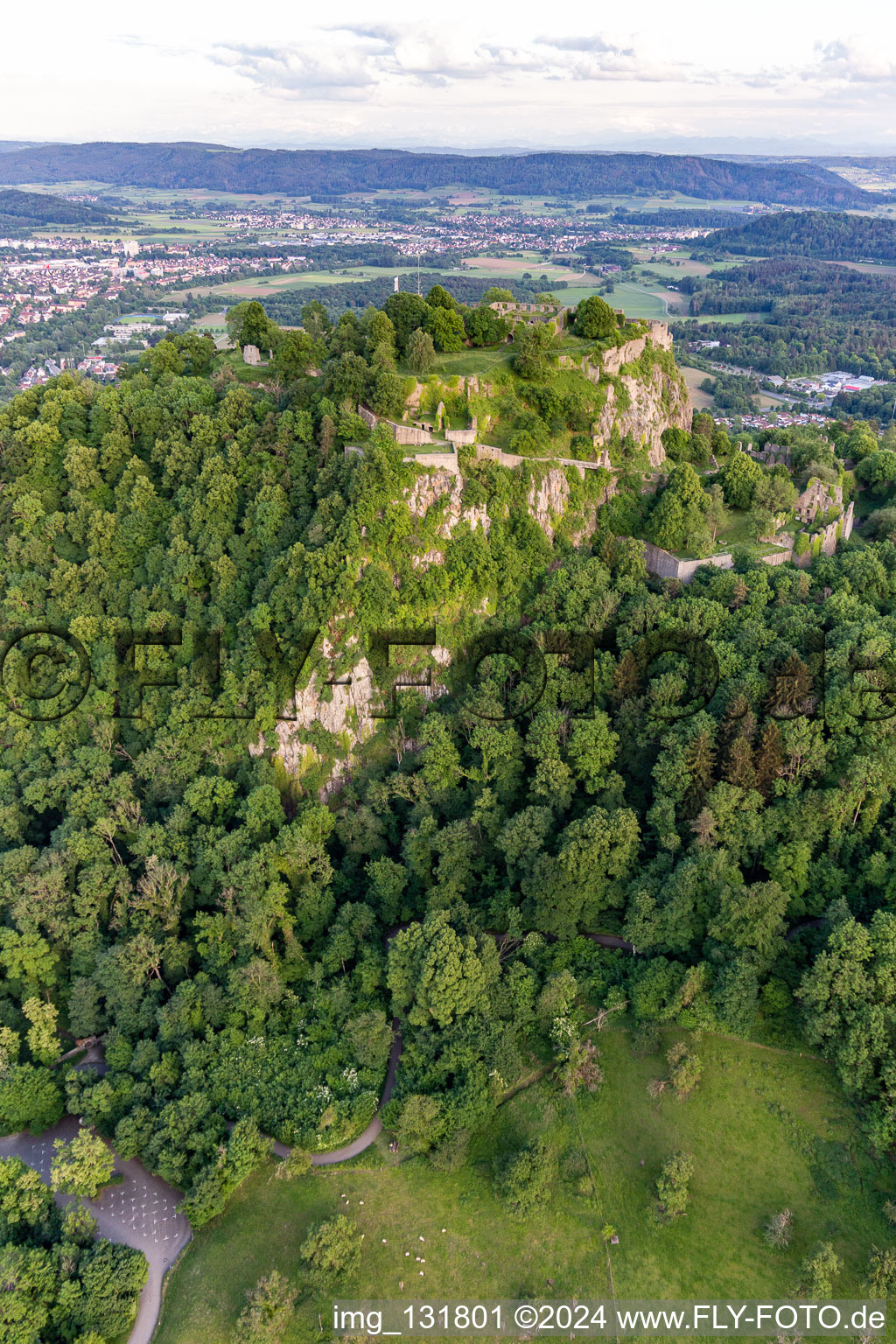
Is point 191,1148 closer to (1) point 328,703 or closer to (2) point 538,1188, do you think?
(2) point 538,1188

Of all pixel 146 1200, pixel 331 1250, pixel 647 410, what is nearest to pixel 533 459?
pixel 647 410

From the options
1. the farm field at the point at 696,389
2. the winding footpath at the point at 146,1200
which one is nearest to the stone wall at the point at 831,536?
the winding footpath at the point at 146,1200

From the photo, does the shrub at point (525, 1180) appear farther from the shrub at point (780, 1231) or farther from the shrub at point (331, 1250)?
the shrub at point (780, 1231)

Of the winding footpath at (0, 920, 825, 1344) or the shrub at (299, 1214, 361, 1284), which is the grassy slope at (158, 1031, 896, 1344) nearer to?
the winding footpath at (0, 920, 825, 1344)

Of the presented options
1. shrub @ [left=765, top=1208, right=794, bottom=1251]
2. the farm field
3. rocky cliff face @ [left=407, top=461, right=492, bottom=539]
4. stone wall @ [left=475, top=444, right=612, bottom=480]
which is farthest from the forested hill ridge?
the farm field

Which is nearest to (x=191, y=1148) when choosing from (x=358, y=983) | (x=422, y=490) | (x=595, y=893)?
(x=358, y=983)

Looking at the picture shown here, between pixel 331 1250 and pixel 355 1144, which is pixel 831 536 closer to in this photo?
pixel 355 1144

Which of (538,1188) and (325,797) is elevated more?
(325,797)
